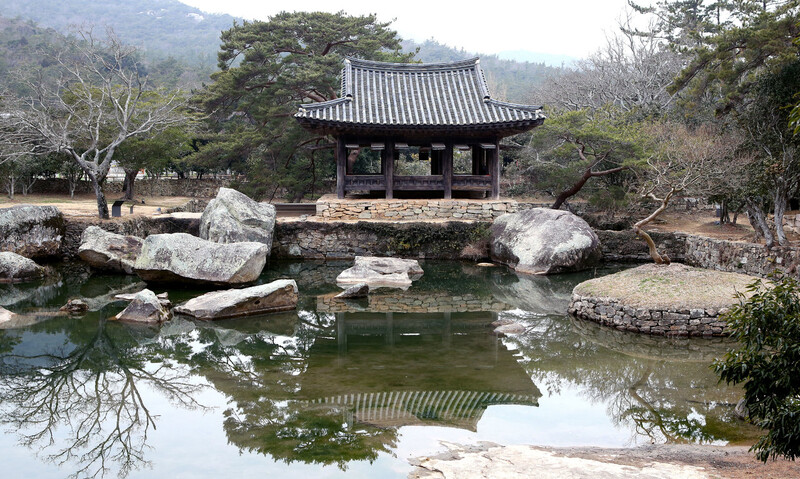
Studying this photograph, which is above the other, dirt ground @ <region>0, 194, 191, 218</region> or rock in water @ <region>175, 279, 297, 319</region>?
dirt ground @ <region>0, 194, 191, 218</region>

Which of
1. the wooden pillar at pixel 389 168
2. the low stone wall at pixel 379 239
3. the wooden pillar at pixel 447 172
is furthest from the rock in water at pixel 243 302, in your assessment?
the wooden pillar at pixel 447 172

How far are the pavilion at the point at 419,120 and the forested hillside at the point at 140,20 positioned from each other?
77.9 meters

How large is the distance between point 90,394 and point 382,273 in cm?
883

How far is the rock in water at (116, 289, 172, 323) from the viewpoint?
11.6 meters

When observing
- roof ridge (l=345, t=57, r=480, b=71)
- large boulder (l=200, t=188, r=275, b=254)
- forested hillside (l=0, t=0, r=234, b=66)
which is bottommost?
large boulder (l=200, t=188, r=275, b=254)

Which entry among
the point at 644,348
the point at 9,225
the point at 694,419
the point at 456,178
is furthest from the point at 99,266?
the point at 694,419

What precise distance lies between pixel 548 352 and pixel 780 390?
5250 mm

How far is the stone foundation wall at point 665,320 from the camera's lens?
10.8m

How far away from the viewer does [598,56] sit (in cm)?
3453

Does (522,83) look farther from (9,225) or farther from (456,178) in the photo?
(9,225)

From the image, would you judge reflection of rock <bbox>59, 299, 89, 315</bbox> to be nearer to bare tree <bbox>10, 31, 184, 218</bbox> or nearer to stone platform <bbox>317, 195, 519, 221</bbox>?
bare tree <bbox>10, 31, 184, 218</bbox>

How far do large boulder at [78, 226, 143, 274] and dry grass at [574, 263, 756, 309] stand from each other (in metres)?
11.9

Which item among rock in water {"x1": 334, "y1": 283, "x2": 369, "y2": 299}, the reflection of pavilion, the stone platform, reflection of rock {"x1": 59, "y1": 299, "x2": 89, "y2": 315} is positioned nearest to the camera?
the reflection of pavilion

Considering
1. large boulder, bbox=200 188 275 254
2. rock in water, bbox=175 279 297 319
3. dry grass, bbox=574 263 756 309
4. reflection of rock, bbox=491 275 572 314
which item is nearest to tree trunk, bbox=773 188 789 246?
dry grass, bbox=574 263 756 309
